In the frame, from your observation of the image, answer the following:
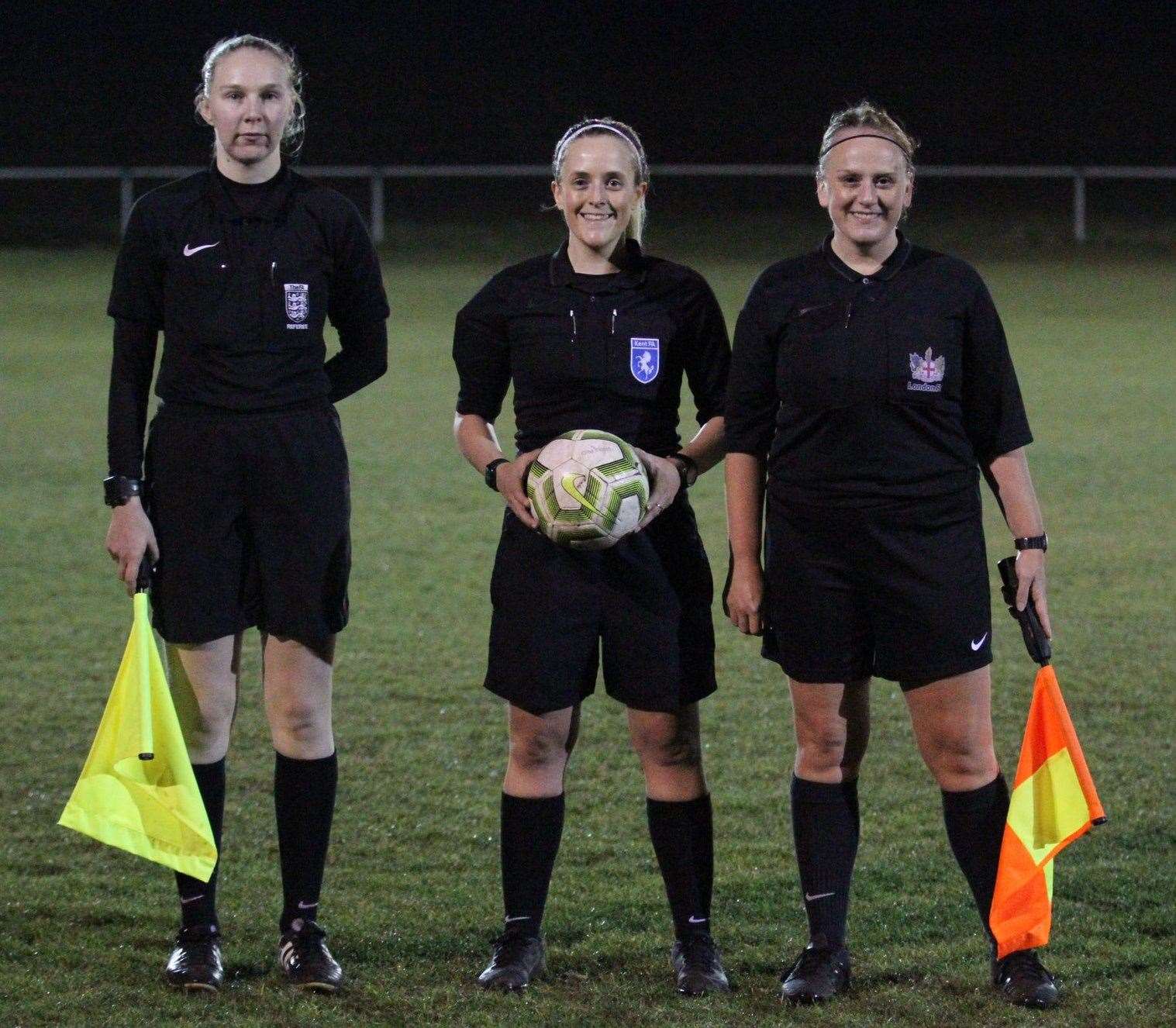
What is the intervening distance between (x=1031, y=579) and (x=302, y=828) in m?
1.40

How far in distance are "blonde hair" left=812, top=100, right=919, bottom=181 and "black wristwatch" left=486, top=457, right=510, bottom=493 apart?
757 millimetres

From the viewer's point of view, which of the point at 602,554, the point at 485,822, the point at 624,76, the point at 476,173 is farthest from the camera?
the point at 624,76

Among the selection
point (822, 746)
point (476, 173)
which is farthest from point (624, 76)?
point (822, 746)

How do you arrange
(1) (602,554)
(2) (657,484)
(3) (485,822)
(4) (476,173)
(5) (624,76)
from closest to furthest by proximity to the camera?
1. (2) (657,484)
2. (1) (602,554)
3. (3) (485,822)
4. (4) (476,173)
5. (5) (624,76)

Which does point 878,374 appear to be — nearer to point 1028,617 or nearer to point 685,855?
point 1028,617

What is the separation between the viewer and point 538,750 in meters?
3.23

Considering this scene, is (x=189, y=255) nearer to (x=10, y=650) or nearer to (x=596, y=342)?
(x=596, y=342)

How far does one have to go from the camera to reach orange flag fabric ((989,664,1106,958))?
308 cm

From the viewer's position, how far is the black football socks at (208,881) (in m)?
3.29

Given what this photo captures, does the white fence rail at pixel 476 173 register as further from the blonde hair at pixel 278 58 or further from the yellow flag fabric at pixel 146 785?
the yellow flag fabric at pixel 146 785

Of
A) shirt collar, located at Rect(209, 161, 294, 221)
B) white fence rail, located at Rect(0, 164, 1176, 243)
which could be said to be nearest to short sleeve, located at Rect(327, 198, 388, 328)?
shirt collar, located at Rect(209, 161, 294, 221)

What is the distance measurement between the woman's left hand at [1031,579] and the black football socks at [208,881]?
1.49 metres

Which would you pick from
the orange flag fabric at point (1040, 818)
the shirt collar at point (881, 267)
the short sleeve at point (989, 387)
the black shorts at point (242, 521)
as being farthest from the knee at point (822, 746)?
the black shorts at point (242, 521)

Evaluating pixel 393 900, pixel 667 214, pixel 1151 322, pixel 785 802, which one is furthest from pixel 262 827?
pixel 667 214
